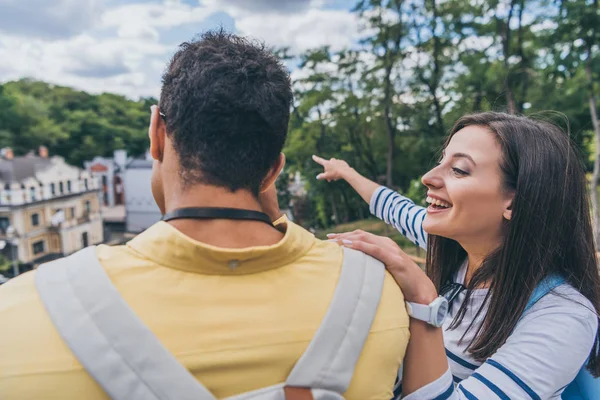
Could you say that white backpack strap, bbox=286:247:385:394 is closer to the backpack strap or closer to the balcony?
the backpack strap

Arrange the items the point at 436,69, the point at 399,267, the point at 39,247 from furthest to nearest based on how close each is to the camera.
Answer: the point at 39,247 < the point at 436,69 < the point at 399,267

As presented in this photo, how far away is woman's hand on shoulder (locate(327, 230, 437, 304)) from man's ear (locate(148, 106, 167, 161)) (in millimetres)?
356

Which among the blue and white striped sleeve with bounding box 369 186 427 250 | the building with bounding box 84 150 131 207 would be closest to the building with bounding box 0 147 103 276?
the building with bounding box 84 150 131 207

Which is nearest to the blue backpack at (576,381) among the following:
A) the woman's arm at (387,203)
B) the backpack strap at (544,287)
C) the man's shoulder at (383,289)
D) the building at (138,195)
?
the backpack strap at (544,287)

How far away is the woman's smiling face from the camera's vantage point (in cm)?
105

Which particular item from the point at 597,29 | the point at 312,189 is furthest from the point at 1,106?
the point at 597,29

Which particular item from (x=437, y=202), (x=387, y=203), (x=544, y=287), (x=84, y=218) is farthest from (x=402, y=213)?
(x=84, y=218)

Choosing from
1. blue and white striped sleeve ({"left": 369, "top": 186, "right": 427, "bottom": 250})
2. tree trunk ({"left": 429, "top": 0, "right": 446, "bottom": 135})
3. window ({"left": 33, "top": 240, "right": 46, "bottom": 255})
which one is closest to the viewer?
blue and white striped sleeve ({"left": 369, "top": 186, "right": 427, "bottom": 250})

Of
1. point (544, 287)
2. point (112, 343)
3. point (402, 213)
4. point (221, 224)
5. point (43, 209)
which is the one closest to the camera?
point (112, 343)

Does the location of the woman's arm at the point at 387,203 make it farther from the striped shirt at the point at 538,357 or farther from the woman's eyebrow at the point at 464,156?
the striped shirt at the point at 538,357

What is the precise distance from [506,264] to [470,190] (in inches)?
7.9

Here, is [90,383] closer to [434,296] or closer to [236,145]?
[236,145]

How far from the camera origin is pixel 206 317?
22.4 inches

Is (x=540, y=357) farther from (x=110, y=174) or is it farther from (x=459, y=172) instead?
(x=110, y=174)
